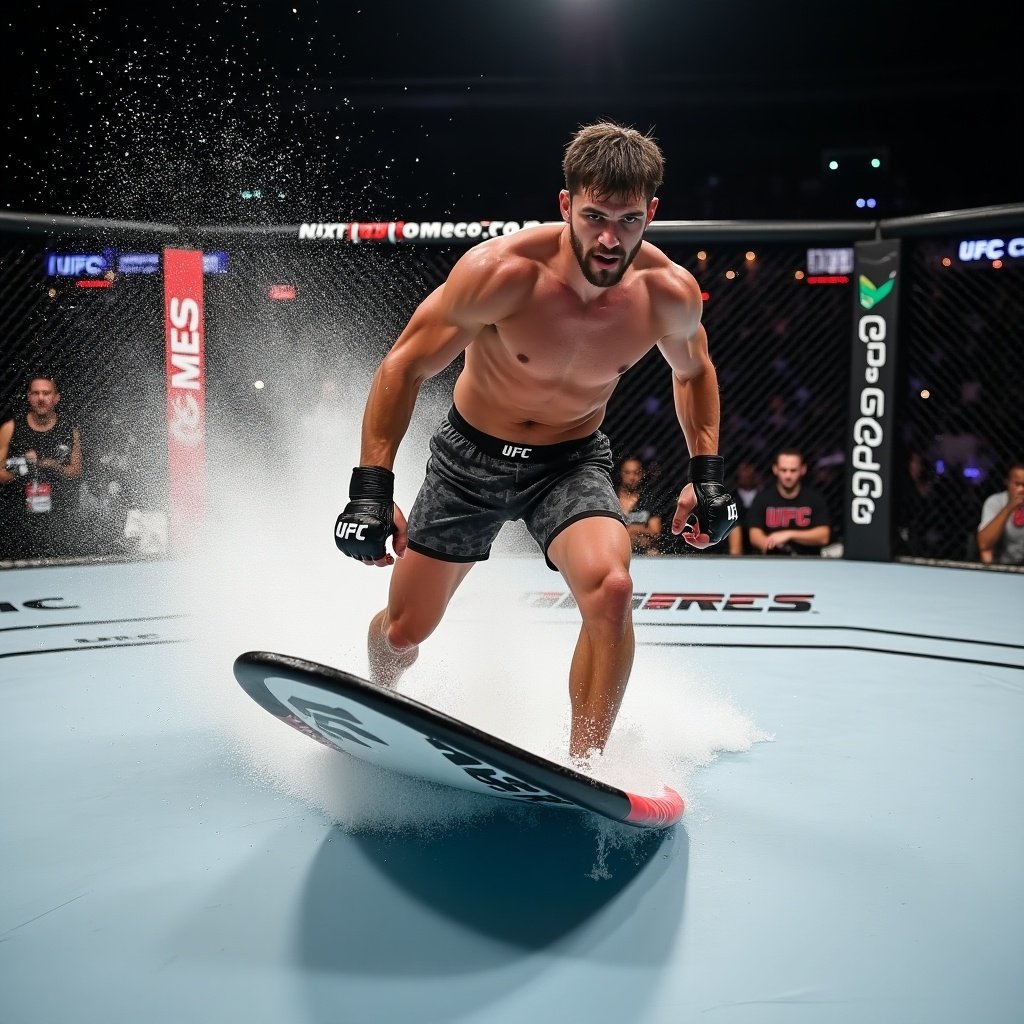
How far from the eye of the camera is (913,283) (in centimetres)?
540

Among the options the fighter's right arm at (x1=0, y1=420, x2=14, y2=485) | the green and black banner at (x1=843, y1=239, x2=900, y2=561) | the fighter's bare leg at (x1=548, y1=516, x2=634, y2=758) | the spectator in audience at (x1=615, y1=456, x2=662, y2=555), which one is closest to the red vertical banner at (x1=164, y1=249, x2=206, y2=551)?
the fighter's right arm at (x1=0, y1=420, x2=14, y2=485)

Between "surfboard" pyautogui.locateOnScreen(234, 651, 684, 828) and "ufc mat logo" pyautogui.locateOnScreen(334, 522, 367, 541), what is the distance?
0.37 metres

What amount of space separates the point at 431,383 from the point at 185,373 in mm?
1673

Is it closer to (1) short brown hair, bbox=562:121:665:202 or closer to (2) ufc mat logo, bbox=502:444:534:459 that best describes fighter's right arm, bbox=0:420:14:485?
(2) ufc mat logo, bbox=502:444:534:459

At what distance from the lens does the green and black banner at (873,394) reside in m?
5.25

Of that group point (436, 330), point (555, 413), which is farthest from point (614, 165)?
point (555, 413)

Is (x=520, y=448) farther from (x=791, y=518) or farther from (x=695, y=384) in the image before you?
(x=791, y=518)

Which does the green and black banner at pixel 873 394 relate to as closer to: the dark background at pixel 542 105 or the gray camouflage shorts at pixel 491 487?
the gray camouflage shorts at pixel 491 487

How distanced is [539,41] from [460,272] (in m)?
9.43

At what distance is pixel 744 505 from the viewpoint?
231 inches

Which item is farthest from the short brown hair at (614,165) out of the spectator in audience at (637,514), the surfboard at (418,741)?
the spectator in audience at (637,514)

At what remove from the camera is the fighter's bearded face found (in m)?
1.94

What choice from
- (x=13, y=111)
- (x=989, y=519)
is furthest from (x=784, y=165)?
(x=13, y=111)

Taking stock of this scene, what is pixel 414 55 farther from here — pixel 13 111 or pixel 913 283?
pixel 913 283
